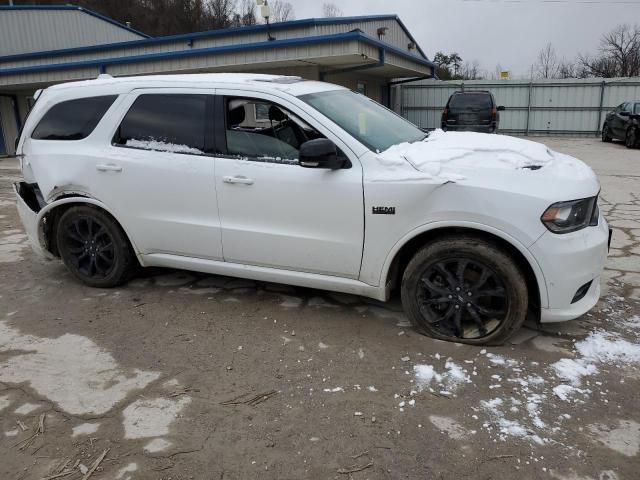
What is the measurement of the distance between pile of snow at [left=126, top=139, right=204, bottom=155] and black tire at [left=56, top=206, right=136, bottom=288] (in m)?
0.72

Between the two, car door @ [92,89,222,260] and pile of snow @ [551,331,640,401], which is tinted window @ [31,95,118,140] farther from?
pile of snow @ [551,331,640,401]

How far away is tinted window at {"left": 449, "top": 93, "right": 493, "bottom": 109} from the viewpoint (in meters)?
15.1

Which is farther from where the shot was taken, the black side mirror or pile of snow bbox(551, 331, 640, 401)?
the black side mirror

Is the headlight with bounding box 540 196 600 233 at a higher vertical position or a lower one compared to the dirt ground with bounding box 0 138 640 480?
higher

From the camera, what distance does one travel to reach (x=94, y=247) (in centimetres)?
459

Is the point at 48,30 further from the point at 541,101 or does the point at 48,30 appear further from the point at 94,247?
the point at 94,247

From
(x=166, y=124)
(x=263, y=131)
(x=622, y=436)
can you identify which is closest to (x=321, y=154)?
(x=263, y=131)

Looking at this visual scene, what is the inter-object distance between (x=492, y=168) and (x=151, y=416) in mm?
2574

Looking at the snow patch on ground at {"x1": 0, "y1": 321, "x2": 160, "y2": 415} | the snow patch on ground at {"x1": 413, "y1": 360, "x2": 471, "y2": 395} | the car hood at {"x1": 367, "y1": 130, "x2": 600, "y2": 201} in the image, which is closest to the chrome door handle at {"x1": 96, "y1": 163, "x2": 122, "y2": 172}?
the snow patch on ground at {"x1": 0, "y1": 321, "x2": 160, "y2": 415}

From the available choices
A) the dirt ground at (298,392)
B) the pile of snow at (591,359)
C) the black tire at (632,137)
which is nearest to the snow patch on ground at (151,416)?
the dirt ground at (298,392)

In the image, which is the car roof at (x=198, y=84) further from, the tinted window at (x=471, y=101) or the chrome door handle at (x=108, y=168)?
the tinted window at (x=471, y=101)

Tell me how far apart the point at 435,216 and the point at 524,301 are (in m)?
0.80

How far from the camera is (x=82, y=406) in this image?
2.92m

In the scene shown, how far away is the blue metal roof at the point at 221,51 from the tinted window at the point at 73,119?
8334 millimetres
